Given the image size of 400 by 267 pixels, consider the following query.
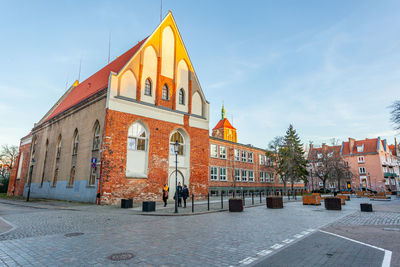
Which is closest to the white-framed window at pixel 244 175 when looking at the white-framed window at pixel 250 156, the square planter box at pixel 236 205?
the white-framed window at pixel 250 156

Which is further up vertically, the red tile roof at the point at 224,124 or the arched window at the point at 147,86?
the red tile roof at the point at 224,124

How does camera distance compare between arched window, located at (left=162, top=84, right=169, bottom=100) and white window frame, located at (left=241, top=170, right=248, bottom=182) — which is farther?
white window frame, located at (left=241, top=170, right=248, bottom=182)

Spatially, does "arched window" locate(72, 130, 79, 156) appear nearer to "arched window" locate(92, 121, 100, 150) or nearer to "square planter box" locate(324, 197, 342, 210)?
"arched window" locate(92, 121, 100, 150)

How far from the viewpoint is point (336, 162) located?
1738 inches

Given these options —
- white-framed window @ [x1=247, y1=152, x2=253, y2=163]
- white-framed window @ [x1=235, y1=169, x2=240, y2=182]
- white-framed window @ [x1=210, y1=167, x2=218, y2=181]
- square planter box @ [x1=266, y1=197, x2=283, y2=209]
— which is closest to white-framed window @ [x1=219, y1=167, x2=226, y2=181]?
white-framed window @ [x1=210, y1=167, x2=218, y2=181]

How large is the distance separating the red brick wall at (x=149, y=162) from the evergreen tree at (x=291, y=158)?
21.5 metres

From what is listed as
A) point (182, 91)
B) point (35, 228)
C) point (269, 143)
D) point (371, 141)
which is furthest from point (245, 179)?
point (371, 141)

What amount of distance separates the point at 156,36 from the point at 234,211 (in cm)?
1906

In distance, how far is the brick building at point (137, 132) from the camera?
20.8 m

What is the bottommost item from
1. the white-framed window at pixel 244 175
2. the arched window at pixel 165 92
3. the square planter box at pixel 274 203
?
the square planter box at pixel 274 203

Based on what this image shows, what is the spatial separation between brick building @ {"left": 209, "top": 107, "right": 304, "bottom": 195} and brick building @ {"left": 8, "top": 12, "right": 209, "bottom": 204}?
36.4 feet

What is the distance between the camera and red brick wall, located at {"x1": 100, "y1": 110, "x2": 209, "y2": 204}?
1994 cm

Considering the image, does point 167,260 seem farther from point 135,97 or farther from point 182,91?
point 182,91

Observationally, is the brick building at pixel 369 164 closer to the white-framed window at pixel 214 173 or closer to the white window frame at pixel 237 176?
the white window frame at pixel 237 176
